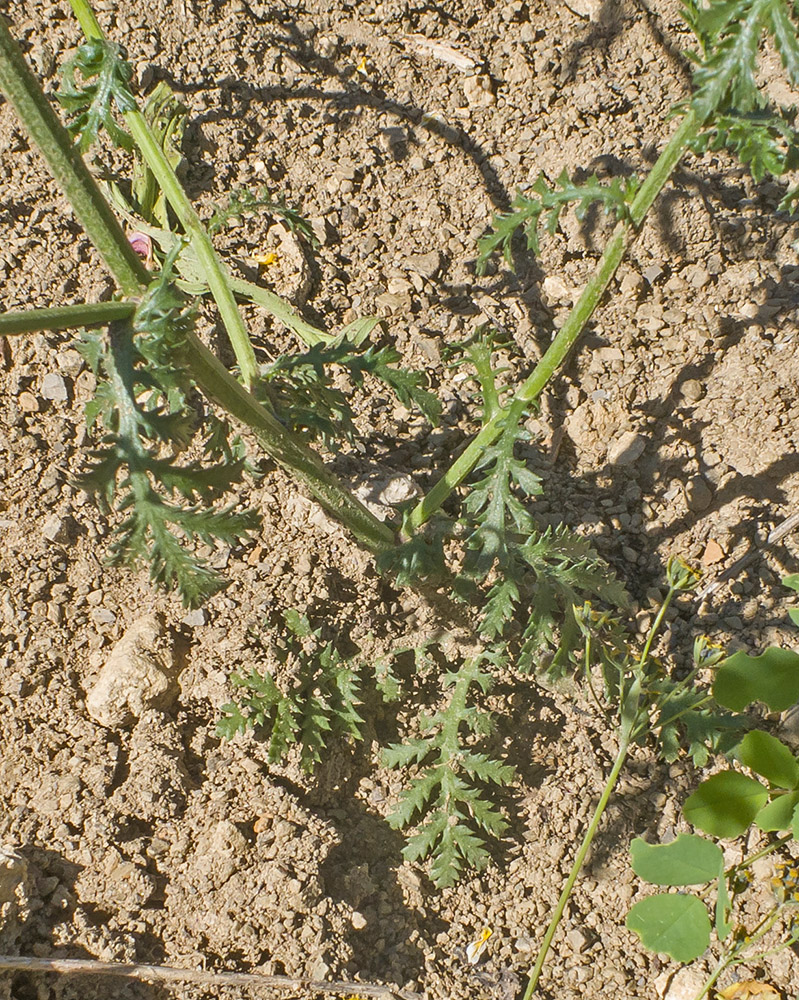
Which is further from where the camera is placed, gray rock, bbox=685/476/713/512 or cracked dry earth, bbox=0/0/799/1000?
gray rock, bbox=685/476/713/512

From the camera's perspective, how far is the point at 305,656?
Result: 2.67m

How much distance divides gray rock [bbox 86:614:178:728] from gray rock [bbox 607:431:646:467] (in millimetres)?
1499

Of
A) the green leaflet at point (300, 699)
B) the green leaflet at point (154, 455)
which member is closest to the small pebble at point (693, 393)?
Answer: the green leaflet at point (300, 699)

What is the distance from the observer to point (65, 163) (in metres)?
1.65

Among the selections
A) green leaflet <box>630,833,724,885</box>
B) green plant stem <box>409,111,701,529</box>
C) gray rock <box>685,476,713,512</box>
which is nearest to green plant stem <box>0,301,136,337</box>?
green plant stem <box>409,111,701,529</box>

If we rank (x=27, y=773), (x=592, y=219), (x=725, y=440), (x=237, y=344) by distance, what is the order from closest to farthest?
(x=237, y=344) < (x=27, y=773) < (x=725, y=440) < (x=592, y=219)

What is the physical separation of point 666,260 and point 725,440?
2.22ft

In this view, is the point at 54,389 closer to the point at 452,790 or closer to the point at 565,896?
the point at 452,790

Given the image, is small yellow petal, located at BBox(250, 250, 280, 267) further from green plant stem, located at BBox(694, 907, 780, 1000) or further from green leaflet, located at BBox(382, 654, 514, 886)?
green plant stem, located at BBox(694, 907, 780, 1000)

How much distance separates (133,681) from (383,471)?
3.21 feet

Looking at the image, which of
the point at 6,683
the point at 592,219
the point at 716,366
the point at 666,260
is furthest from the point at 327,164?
the point at 6,683

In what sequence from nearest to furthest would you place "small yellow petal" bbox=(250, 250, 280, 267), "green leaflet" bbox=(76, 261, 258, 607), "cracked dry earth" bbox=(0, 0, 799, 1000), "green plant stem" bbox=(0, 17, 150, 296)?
"green plant stem" bbox=(0, 17, 150, 296), "green leaflet" bbox=(76, 261, 258, 607), "cracked dry earth" bbox=(0, 0, 799, 1000), "small yellow petal" bbox=(250, 250, 280, 267)

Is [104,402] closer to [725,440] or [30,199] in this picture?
[30,199]

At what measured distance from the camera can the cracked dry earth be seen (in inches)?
94.4
